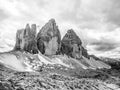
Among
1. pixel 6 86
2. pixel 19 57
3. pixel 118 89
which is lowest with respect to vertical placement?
pixel 118 89

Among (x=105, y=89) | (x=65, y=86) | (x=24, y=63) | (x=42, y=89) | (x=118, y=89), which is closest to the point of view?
(x=42, y=89)

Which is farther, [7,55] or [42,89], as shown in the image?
[7,55]

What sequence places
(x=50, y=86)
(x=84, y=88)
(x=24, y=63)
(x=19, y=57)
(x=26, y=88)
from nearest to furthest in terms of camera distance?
1. (x=26, y=88)
2. (x=50, y=86)
3. (x=84, y=88)
4. (x=24, y=63)
5. (x=19, y=57)

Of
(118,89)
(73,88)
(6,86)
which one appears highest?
(6,86)

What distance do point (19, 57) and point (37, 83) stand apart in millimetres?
136815

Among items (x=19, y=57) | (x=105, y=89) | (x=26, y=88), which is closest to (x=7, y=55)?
(x=19, y=57)

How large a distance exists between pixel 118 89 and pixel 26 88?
74313 millimetres

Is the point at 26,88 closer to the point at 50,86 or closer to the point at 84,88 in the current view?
the point at 50,86

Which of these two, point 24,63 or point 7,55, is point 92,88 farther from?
point 7,55

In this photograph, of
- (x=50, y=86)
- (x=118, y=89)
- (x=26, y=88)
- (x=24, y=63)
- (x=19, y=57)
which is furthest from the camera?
(x=19, y=57)

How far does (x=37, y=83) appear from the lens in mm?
67312

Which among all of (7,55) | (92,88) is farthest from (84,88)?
(7,55)

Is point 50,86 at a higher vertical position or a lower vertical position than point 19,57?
lower

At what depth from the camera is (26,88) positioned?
5781cm
